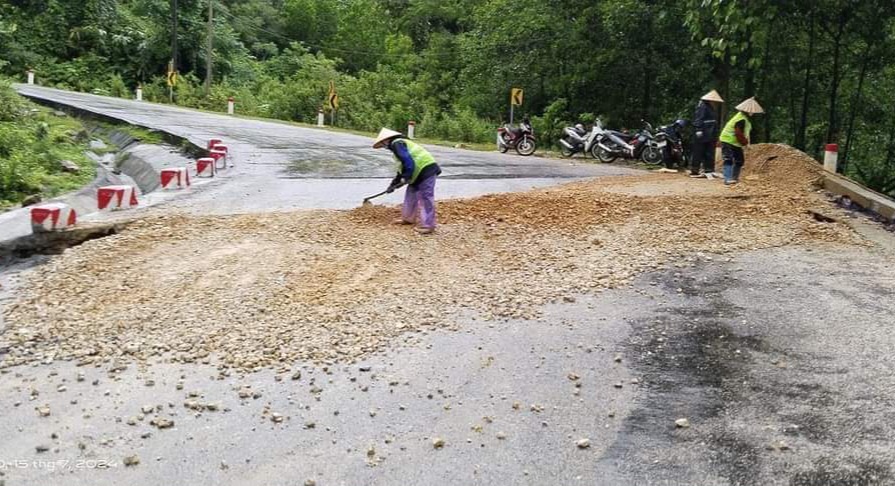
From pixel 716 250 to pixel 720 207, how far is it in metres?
2.30

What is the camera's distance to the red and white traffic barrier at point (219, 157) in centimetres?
1430

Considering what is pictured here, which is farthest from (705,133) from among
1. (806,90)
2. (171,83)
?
(171,83)

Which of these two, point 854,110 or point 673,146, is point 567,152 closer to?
point 673,146

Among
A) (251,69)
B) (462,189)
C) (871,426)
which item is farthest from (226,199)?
(251,69)

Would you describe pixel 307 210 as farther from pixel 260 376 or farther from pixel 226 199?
pixel 260 376

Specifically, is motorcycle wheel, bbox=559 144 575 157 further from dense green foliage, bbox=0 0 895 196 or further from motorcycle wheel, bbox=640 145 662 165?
dense green foliage, bbox=0 0 895 196

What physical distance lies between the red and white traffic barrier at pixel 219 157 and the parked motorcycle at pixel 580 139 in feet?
31.2

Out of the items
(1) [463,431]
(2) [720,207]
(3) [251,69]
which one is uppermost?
(3) [251,69]

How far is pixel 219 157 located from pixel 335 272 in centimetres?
819

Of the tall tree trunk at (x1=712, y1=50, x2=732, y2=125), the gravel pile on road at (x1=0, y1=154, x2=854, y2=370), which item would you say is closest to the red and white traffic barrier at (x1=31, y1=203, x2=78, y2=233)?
the gravel pile on road at (x1=0, y1=154, x2=854, y2=370)

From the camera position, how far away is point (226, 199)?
10898 millimetres

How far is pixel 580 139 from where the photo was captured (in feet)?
67.5

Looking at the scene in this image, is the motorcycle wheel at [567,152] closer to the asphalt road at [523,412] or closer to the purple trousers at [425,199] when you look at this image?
the purple trousers at [425,199]

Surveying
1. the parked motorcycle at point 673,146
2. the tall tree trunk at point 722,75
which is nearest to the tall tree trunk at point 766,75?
the tall tree trunk at point 722,75
